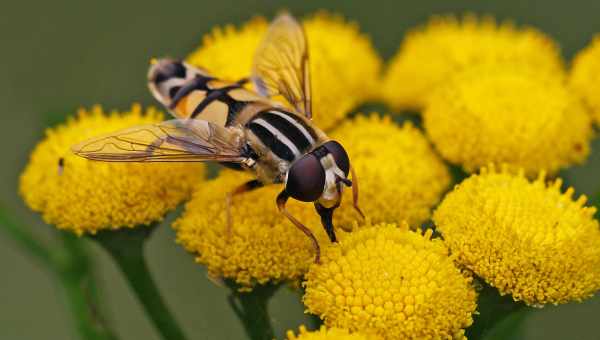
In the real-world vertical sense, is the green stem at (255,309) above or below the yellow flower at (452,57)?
below

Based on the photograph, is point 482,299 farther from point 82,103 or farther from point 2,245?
point 2,245

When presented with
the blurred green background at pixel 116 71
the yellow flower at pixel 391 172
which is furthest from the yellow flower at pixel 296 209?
the blurred green background at pixel 116 71

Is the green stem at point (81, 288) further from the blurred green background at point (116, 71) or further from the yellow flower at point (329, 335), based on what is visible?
the yellow flower at point (329, 335)

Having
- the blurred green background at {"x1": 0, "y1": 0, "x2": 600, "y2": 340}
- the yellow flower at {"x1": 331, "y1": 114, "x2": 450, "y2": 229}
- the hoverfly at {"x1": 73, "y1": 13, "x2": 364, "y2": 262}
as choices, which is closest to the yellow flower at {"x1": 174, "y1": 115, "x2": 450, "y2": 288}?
the yellow flower at {"x1": 331, "y1": 114, "x2": 450, "y2": 229}

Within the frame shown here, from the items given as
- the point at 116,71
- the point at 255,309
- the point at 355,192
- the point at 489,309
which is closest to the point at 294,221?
the point at 355,192

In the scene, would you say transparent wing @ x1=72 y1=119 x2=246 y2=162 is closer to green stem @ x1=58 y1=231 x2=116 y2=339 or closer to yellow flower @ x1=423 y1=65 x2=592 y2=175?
green stem @ x1=58 y1=231 x2=116 y2=339

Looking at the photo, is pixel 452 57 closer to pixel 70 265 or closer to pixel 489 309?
pixel 489 309
